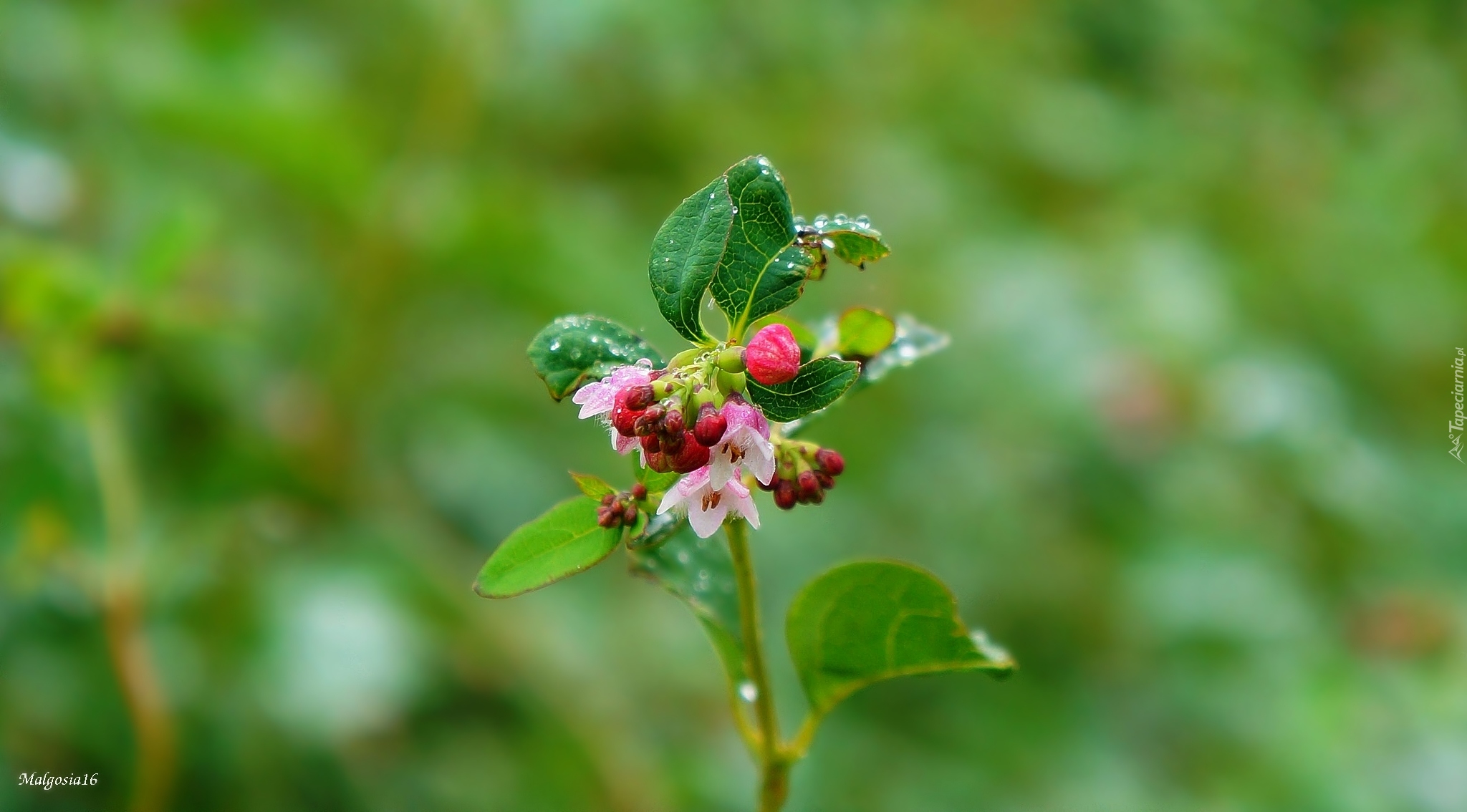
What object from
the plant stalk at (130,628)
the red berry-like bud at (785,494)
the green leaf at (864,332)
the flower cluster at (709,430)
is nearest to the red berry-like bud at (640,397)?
the flower cluster at (709,430)

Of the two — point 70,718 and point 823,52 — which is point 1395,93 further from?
point 70,718

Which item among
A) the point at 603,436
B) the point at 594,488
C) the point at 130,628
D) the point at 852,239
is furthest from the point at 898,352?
the point at 603,436

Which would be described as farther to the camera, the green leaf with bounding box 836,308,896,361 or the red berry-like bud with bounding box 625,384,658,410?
the green leaf with bounding box 836,308,896,361

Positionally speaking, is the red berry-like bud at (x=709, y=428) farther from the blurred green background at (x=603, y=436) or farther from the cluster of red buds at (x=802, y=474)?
the blurred green background at (x=603, y=436)

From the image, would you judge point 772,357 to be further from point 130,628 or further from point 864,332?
point 130,628

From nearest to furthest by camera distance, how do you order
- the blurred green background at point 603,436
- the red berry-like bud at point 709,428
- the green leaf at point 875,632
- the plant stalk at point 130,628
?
1. the red berry-like bud at point 709,428
2. the green leaf at point 875,632
3. the plant stalk at point 130,628
4. the blurred green background at point 603,436

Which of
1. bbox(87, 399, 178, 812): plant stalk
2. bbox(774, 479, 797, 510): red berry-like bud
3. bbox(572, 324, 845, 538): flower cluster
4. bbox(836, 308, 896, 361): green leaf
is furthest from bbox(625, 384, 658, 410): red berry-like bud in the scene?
bbox(87, 399, 178, 812): plant stalk

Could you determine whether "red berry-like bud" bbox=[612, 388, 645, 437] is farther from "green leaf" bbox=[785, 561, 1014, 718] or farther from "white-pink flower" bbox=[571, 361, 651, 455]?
"green leaf" bbox=[785, 561, 1014, 718]
